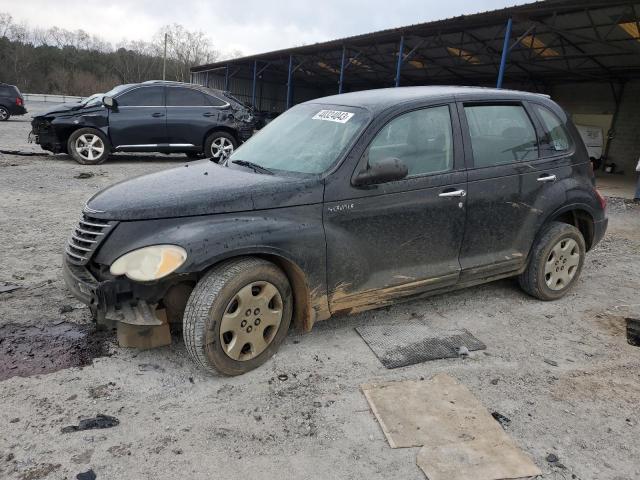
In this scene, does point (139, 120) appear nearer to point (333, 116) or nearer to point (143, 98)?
point (143, 98)

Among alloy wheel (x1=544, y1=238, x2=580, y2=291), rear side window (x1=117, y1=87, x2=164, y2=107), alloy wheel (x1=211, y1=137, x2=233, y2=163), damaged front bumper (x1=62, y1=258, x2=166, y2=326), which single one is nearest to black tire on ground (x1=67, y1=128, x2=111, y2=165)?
rear side window (x1=117, y1=87, x2=164, y2=107)

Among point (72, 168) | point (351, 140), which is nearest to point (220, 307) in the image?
point (351, 140)

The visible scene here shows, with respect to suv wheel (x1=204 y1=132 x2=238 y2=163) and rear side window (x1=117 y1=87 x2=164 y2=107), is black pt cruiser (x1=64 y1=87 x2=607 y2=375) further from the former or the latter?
rear side window (x1=117 y1=87 x2=164 y2=107)

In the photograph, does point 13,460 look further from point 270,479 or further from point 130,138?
point 130,138

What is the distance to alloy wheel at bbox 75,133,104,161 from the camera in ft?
32.3

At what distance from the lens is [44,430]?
2.46m

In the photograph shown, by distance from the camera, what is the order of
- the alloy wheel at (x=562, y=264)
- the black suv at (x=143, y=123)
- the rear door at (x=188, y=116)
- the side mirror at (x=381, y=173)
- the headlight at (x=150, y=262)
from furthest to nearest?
the rear door at (x=188, y=116), the black suv at (x=143, y=123), the alloy wheel at (x=562, y=264), the side mirror at (x=381, y=173), the headlight at (x=150, y=262)

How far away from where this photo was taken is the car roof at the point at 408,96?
11.4 ft

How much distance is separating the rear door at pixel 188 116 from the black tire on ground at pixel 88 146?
1340 mm

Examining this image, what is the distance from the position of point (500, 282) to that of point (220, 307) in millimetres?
3047

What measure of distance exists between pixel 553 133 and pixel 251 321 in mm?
3066

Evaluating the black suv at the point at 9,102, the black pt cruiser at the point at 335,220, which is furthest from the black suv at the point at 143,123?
the black suv at the point at 9,102

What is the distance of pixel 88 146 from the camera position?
32.6ft

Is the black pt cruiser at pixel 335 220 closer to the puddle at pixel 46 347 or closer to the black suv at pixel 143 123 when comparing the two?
the puddle at pixel 46 347
